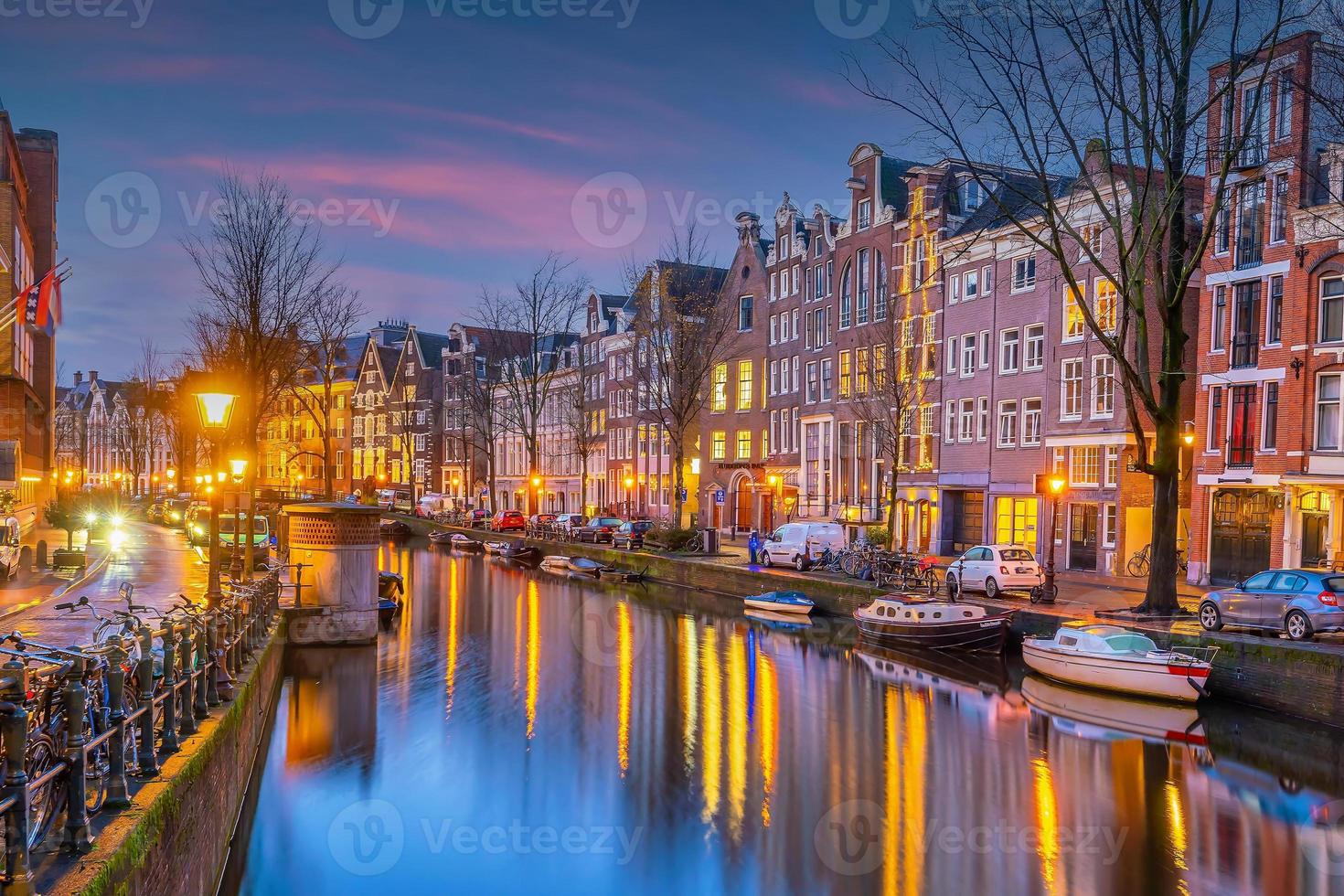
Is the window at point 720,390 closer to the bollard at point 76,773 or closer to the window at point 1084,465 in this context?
the window at point 1084,465

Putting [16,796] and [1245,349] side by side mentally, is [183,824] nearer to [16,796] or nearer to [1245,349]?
[16,796]

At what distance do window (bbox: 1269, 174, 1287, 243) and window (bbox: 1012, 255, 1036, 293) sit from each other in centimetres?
1187

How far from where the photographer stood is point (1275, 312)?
3247 cm

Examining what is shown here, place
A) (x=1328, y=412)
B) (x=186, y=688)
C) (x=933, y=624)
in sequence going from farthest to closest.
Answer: (x=1328, y=412) → (x=933, y=624) → (x=186, y=688)

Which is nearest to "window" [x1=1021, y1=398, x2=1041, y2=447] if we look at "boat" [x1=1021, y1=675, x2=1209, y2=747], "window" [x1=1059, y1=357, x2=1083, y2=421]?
"window" [x1=1059, y1=357, x2=1083, y2=421]

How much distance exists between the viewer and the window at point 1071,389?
41594 millimetres

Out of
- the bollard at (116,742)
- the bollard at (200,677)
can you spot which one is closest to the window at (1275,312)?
the bollard at (200,677)

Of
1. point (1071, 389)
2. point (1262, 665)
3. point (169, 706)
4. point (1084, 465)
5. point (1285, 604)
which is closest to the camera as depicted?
point (169, 706)

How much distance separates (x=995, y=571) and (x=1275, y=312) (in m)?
11.7

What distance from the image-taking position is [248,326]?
3888 cm

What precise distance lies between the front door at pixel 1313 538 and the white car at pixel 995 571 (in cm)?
754

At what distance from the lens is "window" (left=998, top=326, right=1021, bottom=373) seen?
45219 millimetres

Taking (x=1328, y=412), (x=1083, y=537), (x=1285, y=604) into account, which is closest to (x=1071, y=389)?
(x=1083, y=537)

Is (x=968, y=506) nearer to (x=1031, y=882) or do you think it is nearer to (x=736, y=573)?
(x=736, y=573)
